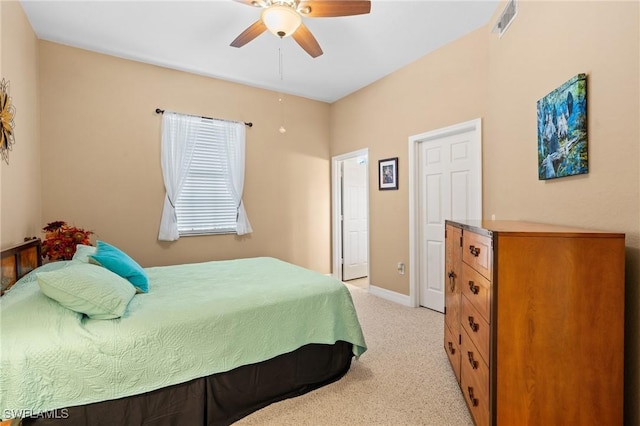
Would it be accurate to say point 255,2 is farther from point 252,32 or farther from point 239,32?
point 239,32

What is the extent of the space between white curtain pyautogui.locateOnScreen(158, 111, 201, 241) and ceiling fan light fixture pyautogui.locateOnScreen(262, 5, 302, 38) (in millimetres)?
2119

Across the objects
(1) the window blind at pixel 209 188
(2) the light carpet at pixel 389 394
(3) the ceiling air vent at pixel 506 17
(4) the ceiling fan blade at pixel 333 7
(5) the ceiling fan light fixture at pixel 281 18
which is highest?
(3) the ceiling air vent at pixel 506 17

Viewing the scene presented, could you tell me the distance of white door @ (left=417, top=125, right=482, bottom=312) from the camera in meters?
3.20

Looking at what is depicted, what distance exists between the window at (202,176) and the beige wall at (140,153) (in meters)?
0.12

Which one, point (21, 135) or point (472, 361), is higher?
point (21, 135)

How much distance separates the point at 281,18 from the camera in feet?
6.92

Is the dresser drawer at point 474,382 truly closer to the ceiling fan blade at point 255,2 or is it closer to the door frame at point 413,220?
the door frame at point 413,220

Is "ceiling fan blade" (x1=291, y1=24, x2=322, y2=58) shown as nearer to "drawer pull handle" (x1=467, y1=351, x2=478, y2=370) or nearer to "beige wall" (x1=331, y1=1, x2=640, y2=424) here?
"beige wall" (x1=331, y1=1, x2=640, y2=424)

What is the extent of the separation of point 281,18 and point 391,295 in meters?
3.32

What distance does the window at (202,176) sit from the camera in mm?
3737

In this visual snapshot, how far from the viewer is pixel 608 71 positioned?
146 cm

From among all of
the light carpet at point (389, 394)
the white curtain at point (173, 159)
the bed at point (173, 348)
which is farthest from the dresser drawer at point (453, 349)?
the white curtain at point (173, 159)

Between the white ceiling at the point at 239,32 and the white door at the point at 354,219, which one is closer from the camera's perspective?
the white ceiling at the point at 239,32

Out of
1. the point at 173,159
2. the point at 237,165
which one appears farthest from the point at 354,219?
the point at 173,159
